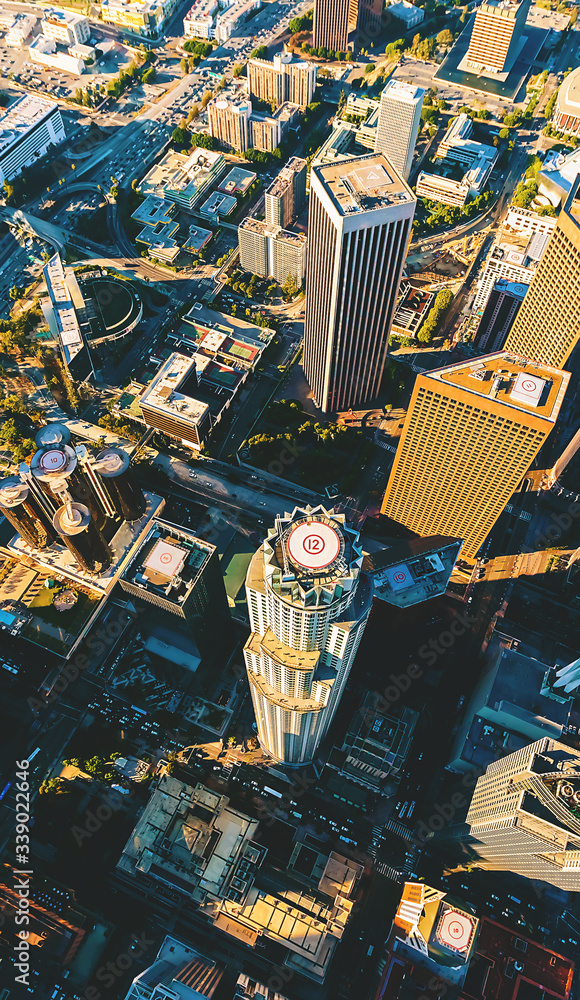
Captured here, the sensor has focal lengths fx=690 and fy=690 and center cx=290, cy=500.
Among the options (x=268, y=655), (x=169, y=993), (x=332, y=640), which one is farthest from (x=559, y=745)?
(x=169, y=993)

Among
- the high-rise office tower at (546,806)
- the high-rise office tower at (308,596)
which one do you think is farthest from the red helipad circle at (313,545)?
the high-rise office tower at (546,806)

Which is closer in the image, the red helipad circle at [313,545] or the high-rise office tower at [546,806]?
the red helipad circle at [313,545]

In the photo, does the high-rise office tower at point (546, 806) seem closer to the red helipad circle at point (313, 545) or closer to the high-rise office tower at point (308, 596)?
the high-rise office tower at point (308, 596)

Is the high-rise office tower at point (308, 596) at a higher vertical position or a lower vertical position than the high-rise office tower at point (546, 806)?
higher

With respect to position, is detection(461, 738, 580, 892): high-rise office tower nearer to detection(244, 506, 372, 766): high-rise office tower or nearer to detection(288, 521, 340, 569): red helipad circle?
detection(244, 506, 372, 766): high-rise office tower

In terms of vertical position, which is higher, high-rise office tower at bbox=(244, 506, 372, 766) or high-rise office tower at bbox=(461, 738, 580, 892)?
high-rise office tower at bbox=(244, 506, 372, 766)

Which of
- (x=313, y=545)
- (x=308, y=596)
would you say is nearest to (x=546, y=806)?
(x=308, y=596)

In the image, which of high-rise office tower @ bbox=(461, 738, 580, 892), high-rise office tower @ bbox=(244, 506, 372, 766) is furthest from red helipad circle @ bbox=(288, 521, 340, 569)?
high-rise office tower @ bbox=(461, 738, 580, 892)

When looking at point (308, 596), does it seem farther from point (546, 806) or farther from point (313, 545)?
point (546, 806)

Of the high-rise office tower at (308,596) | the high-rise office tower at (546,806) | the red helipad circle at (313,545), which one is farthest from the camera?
the high-rise office tower at (546,806)

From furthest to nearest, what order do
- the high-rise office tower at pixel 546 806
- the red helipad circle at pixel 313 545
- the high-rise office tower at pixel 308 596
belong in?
the high-rise office tower at pixel 546 806 → the red helipad circle at pixel 313 545 → the high-rise office tower at pixel 308 596
